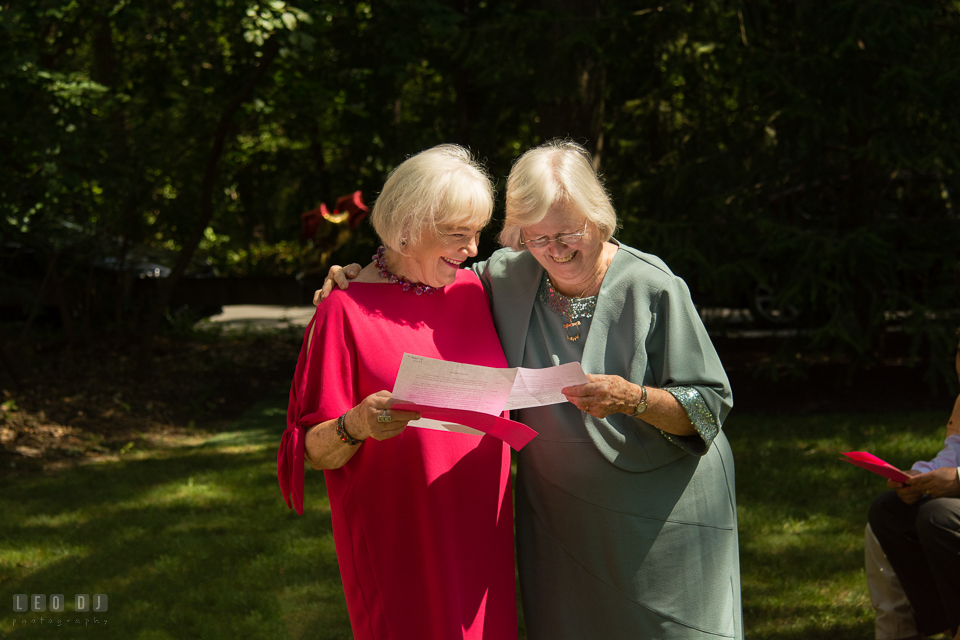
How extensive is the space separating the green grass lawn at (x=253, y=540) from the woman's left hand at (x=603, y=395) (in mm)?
2308

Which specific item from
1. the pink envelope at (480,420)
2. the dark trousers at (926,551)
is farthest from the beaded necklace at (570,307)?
the dark trousers at (926,551)

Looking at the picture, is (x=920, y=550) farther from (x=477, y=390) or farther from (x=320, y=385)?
(x=320, y=385)

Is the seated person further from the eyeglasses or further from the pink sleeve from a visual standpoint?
the pink sleeve

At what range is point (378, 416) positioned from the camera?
193 centimetres

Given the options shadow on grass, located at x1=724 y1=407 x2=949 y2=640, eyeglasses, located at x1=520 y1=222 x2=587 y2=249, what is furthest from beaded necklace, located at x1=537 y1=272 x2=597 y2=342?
shadow on grass, located at x1=724 y1=407 x2=949 y2=640

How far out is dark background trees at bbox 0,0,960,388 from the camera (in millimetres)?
6730

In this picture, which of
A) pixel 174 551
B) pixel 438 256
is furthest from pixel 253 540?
pixel 438 256

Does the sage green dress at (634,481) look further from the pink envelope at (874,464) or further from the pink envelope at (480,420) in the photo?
the pink envelope at (874,464)

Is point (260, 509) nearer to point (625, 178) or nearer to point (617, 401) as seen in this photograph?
point (617, 401)

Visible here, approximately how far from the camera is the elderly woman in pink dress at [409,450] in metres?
2.14

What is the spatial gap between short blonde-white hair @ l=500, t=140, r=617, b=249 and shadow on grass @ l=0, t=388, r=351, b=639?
2.58 metres

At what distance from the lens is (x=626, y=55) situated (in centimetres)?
782

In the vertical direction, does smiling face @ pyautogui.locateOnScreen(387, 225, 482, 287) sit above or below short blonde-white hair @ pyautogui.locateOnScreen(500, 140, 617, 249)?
below

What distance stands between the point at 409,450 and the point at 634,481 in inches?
23.8
